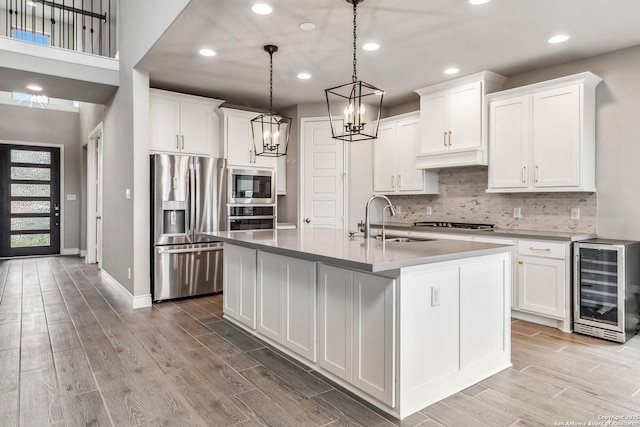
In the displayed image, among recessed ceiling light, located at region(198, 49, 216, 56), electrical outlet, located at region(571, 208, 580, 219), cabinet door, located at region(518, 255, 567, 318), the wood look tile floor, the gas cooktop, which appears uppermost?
recessed ceiling light, located at region(198, 49, 216, 56)

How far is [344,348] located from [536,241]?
2.45m

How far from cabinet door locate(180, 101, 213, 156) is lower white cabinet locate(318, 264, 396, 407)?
3.25 metres

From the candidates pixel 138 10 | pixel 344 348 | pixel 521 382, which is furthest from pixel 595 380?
pixel 138 10

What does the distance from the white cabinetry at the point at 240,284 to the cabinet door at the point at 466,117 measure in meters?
2.78

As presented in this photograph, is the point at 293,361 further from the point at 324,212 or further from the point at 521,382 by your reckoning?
the point at 324,212

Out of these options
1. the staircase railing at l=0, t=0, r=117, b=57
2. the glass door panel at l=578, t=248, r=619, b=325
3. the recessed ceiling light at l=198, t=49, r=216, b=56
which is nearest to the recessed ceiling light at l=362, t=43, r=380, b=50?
the recessed ceiling light at l=198, t=49, r=216, b=56

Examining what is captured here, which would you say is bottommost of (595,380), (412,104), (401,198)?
(595,380)

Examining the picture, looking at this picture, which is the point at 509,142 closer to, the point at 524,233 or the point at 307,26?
the point at 524,233

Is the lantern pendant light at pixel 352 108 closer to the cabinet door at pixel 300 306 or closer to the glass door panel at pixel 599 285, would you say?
the cabinet door at pixel 300 306

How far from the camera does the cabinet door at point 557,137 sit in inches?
145

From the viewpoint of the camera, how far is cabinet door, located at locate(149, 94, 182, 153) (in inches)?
186

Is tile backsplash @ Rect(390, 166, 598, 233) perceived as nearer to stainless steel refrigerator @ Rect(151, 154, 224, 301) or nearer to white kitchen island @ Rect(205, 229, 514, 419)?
white kitchen island @ Rect(205, 229, 514, 419)

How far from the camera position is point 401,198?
233 inches

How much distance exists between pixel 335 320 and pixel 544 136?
2.98 metres
